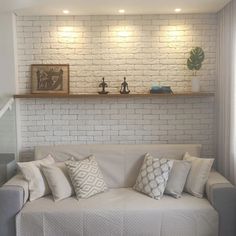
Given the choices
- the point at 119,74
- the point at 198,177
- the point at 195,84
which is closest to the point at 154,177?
the point at 198,177

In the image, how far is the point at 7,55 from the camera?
3.62 m

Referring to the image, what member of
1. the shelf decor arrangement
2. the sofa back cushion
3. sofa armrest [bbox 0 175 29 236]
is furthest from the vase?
sofa armrest [bbox 0 175 29 236]

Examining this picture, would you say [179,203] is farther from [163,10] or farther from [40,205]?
[163,10]

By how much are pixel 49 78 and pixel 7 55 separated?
1.79 ft

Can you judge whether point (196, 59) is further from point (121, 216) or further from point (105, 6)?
point (121, 216)

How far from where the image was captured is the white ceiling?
320 centimetres

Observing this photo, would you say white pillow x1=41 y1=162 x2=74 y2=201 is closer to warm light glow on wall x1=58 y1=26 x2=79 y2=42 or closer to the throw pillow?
the throw pillow

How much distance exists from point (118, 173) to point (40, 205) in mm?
945

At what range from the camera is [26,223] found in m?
2.79

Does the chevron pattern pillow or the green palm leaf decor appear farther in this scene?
the green palm leaf decor

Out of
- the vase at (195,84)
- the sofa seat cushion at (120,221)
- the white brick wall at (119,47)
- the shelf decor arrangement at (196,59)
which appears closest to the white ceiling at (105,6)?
the white brick wall at (119,47)

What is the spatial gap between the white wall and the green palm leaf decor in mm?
2073

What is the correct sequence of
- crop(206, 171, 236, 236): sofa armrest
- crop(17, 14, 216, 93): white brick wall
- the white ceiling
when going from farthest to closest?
crop(17, 14, 216, 93): white brick wall → the white ceiling → crop(206, 171, 236, 236): sofa armrest

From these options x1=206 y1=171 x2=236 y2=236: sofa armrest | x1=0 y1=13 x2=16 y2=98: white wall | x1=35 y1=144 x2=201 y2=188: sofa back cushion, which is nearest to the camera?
x1=206 y1=171 x2=236 y2=236: sofa armrest
